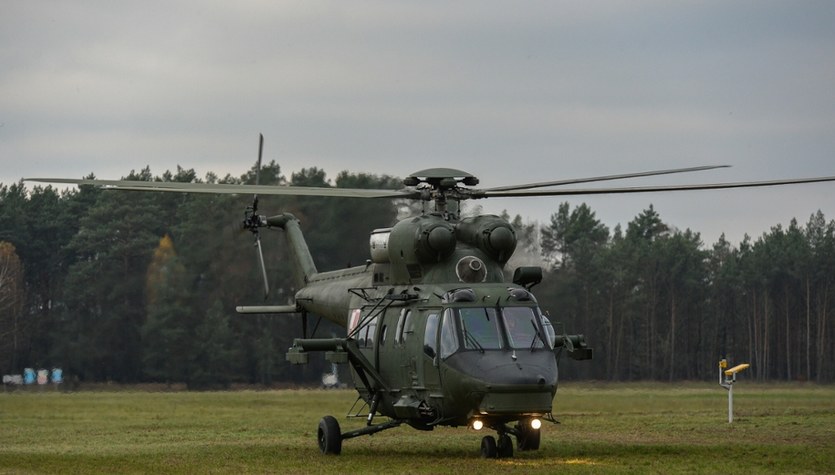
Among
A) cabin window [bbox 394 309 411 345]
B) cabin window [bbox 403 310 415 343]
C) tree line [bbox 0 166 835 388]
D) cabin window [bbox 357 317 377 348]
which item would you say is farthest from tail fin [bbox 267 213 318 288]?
tree line [bbox 0 166 835 388]

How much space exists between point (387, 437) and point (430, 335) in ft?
23.5

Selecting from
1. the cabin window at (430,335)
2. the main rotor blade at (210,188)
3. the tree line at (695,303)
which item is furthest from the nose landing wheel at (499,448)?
the tree line at (695,303)

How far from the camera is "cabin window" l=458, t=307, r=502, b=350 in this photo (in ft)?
59.6

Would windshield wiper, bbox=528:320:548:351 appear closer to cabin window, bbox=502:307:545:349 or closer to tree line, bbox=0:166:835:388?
cabin window, bbox=502:307:545:349

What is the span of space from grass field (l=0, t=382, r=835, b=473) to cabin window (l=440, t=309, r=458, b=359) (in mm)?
1583

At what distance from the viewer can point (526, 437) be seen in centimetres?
1962

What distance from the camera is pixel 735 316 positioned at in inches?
2510

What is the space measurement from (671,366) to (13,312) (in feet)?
89.5

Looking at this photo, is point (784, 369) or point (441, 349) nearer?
point (441, 349)

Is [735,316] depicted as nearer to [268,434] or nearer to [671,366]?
[671,366]

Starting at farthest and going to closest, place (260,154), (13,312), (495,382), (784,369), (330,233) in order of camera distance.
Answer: (784,369)
(13,312)
(330,233)
(260,154)
(495,382)

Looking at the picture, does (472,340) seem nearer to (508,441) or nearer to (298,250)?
(508,441)

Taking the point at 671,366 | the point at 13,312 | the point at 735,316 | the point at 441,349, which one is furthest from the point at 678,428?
the point at 735,316

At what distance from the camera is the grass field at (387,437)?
60.0 feet
